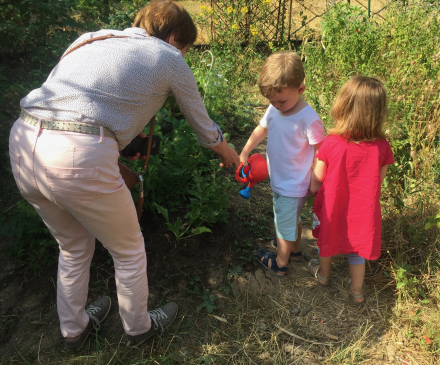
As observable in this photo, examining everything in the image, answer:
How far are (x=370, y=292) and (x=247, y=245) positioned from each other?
90cm

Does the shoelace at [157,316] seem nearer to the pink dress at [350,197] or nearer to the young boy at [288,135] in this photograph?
the young boy at [288,135]

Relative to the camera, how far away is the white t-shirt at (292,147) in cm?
207

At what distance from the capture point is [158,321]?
Answer: 2.16 meters

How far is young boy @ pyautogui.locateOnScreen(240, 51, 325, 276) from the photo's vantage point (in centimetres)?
201

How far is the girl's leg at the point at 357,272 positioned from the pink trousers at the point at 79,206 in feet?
4.23

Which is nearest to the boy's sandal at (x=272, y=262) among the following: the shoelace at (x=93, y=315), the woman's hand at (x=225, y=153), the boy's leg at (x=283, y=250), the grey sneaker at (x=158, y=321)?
the boy's leg at (x=283, y=250)

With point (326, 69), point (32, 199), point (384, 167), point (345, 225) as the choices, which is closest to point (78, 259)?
point (32, 199)

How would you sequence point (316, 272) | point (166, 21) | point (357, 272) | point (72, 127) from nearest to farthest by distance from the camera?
1. point (72, 127)
2. point (166, 21)
3. point (357, 272)
4. point (316, 272)

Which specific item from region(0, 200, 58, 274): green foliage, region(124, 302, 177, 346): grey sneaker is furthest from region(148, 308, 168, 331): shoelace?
region(0, 200, 58, 274): green foliage

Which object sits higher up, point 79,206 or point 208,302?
point 79,206

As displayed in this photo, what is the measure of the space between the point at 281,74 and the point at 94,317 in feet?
5.82

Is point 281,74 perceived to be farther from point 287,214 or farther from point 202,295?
point 202,295

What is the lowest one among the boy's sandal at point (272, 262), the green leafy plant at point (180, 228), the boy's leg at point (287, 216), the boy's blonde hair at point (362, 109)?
the boy's sandal at point (272, 262)

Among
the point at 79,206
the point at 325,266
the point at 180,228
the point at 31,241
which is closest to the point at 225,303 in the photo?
the point at 180,228
